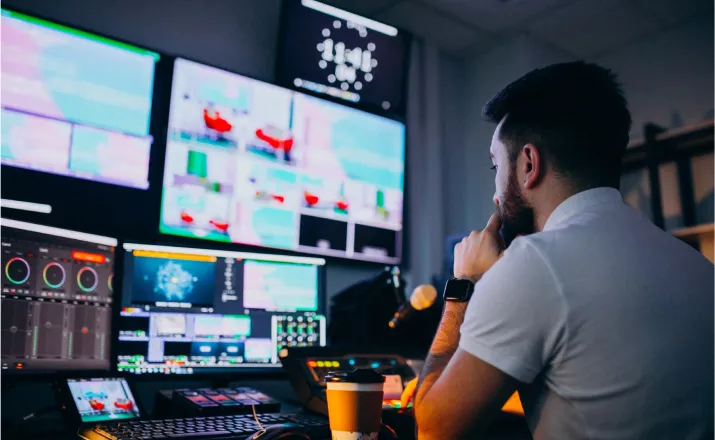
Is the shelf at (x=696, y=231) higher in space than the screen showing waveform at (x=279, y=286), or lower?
higher

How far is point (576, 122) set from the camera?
1.14 meters

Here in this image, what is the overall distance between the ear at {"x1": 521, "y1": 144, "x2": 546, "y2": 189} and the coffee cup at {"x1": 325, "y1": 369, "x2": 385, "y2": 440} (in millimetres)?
449

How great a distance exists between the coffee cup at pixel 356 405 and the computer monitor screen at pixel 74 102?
129 centimetres

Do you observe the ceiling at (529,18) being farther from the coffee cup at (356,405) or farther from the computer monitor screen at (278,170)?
the coffee cup at (356,405)

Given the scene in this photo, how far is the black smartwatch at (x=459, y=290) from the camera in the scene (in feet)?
4.08

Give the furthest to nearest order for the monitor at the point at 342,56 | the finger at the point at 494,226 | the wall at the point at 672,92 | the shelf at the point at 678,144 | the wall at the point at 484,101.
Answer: the wall at the point at 484,101, the wall at the point at 672,92, the shelf at the point at 678,144, the monitor at the point at 342,56, the finger at the point at 494,226

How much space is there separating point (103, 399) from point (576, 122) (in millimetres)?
1150

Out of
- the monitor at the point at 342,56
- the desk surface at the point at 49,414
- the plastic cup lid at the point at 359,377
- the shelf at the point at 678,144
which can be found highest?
the monitor at the point at 342,56

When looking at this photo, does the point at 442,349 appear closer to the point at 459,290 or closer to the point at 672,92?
the point at 459,290

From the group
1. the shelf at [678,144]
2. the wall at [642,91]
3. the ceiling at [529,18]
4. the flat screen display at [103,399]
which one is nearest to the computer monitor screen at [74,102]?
the flat screen display at [103,399]

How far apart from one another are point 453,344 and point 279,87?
4.89ft

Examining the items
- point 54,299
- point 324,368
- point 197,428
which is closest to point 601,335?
point 197,428

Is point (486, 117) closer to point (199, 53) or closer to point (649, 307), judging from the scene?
point (649, 307)

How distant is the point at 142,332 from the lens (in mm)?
1652
